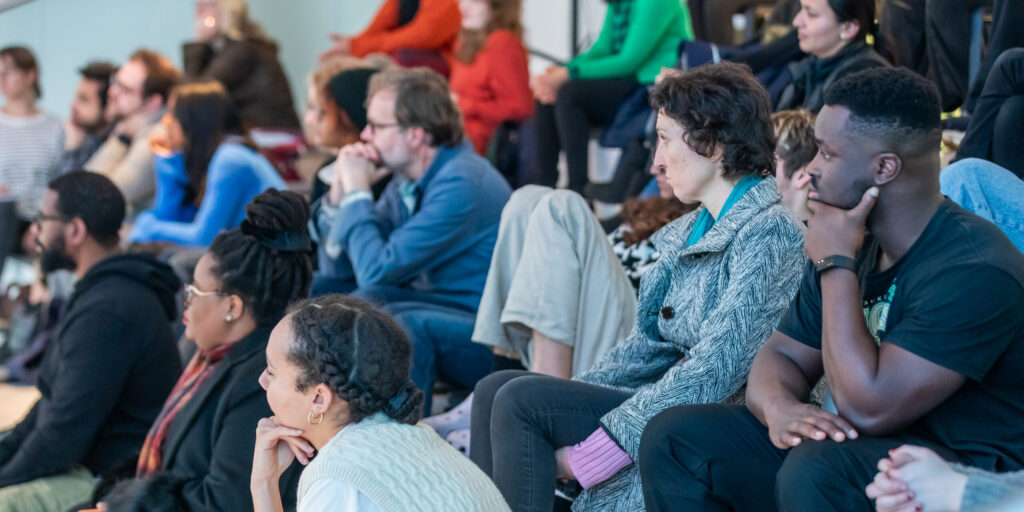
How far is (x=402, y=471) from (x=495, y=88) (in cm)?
327

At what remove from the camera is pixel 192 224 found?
4.87 m

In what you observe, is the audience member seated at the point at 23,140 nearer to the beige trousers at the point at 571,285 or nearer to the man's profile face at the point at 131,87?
the man's profile face at the point at 131,87

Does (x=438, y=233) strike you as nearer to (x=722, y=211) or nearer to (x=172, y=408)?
(x=172, y=408)

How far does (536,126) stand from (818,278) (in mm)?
2978

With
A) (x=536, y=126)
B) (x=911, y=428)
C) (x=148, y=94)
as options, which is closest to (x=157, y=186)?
(x=148, y=94)

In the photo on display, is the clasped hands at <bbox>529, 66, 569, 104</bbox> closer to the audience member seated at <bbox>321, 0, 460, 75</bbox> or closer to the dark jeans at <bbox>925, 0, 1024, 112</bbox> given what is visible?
the audience member seated at <bbox>321, 0, 460, 75</bbox>

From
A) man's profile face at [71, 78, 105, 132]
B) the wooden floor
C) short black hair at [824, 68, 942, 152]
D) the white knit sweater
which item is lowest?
the wooden floor

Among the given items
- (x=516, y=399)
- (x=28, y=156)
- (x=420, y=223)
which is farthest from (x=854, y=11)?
(x=28, y=156)

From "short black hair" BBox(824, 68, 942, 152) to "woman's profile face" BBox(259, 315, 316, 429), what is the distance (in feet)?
3.35

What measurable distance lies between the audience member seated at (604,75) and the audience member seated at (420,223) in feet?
3.61

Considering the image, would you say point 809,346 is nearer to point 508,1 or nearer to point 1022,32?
point 1022,32

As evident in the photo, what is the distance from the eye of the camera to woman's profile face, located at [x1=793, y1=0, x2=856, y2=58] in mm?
3328

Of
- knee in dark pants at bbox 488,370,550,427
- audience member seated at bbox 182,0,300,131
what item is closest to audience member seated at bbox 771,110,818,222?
knee in dark pants at bbox 488,370,550,427

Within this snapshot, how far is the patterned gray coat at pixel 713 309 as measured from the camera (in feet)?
7.08
